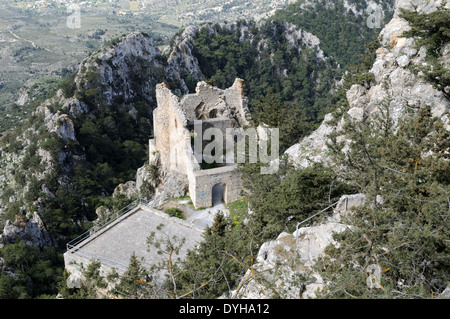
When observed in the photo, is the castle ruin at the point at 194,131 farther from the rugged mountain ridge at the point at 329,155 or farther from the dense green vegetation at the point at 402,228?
the dense green vegetation at the point at 402,228

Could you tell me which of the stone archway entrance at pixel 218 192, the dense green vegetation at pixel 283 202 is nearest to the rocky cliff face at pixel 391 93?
the dense green vegetation at pixel 283 202

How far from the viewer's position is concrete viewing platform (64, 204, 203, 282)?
1391cm

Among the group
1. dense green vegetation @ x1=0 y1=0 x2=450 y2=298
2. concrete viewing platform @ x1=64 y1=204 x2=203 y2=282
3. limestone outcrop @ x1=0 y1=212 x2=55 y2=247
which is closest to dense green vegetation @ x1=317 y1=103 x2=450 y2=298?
dense green vegetation @ x1=0 y1=0 x2=450 y2=298

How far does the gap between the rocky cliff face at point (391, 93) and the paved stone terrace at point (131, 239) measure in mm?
5962

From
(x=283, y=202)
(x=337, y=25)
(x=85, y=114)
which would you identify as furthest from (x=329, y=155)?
(x=337, y=25)

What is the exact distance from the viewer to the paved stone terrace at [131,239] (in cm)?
1408

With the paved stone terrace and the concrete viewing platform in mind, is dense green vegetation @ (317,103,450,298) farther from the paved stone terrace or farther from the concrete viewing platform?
the paved stone terrace

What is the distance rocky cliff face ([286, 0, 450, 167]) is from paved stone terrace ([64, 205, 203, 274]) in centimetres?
596

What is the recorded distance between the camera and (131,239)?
50.8 ft

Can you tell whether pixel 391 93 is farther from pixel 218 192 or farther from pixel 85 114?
pixel 85 114

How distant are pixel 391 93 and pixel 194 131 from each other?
1085 centimetres

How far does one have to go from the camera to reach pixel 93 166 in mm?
45688
